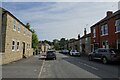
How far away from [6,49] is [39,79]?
11.9 metres

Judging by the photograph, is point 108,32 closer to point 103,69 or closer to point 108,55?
point 108,55

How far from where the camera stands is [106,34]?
3275 cm

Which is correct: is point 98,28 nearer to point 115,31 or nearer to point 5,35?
point 115,31

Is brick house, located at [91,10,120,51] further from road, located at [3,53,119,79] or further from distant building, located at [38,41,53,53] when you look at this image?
distant building, located at [38,41,53,53]

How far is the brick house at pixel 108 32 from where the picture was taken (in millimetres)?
28531

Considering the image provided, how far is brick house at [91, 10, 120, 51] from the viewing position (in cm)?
2853

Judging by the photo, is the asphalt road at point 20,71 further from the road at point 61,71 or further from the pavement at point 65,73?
the pavement at point 65,73

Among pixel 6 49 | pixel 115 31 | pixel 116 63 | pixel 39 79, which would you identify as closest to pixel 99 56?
pixel 116 63

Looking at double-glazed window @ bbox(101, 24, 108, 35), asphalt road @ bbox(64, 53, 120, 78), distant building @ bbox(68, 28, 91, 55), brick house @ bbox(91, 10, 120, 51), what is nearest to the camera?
asphalt road @ bbox(64, 53, 120, 78)

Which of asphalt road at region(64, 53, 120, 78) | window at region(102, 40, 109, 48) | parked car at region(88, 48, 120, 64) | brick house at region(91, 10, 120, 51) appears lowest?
asphalt road at region(64, 53, 120, 78)

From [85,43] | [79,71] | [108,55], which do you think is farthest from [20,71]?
[85,43]

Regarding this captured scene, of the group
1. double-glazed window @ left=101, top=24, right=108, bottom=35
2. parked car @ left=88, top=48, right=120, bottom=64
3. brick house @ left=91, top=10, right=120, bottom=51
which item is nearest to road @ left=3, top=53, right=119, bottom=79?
parked car @ left=88, top=48, right=120, bottom=64

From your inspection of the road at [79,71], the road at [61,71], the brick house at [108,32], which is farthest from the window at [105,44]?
the road at [61,71]

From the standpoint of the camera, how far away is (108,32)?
31.8 metres
